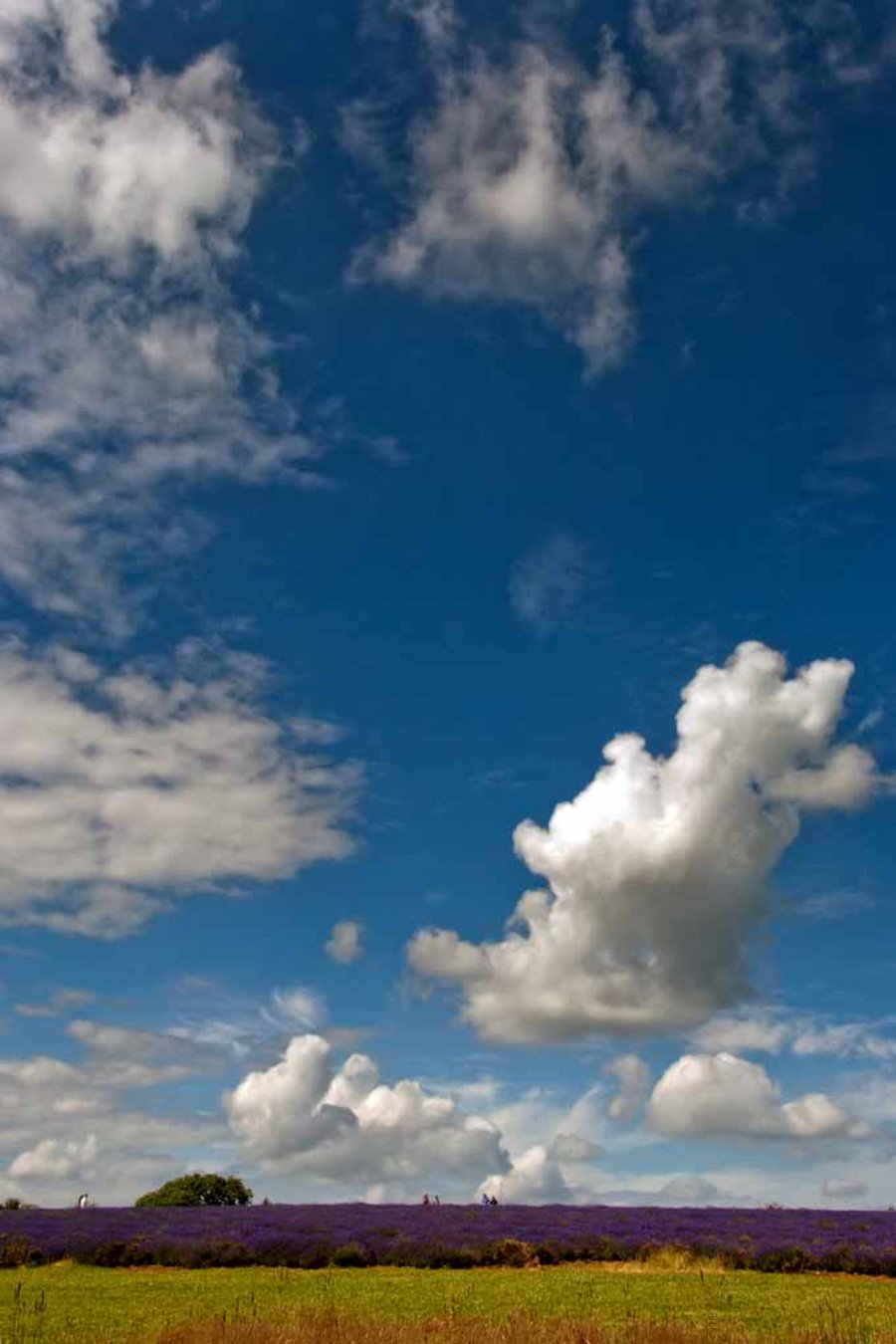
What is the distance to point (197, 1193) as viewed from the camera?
225ft

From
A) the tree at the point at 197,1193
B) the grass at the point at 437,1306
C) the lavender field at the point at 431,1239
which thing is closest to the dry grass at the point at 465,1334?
the grass at the point at 437,1306

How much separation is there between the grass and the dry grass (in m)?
0.03

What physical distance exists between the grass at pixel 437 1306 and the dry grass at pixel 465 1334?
0.03 metres

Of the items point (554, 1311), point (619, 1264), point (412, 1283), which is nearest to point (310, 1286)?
point (412, 1283)

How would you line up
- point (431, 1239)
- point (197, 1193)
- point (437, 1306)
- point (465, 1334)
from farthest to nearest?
point (197, 1193), point (431, 1239), point (437, 1306), point (465, 1334)

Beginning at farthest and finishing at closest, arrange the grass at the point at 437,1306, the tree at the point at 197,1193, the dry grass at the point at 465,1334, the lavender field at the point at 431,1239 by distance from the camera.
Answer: the tree at the point at 197,1193 → the lavender field at the point at 431,1239 → the grass at the point at 437,1306 → the dry grass at the point at 465,1334

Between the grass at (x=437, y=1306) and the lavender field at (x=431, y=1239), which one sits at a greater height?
the lavender field at (x=431, y=1239)

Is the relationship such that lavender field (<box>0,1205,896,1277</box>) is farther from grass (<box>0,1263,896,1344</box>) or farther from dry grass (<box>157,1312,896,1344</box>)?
dry grass (<box>157,1312,896,1344</box>)

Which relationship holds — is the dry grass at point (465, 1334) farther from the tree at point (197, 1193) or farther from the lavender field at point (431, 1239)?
the tree at point (197, 1193)

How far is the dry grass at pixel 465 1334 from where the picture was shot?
1238cm

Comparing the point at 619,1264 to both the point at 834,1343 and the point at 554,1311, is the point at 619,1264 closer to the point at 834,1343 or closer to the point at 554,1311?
the point at 554,1311

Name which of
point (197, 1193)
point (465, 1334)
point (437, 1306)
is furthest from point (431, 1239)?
point (197, 1193)

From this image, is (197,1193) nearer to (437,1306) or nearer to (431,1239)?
(431,1239)

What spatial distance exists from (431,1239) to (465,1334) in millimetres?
24705
